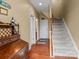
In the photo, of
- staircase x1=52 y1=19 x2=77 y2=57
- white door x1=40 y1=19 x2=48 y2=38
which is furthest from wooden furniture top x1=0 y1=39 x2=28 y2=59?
white door x1=40 y1=19 x2=48 y2=38

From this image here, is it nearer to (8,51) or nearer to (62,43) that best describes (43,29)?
(62,43)

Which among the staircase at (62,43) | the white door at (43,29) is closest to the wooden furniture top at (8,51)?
the staircase at (62,43)

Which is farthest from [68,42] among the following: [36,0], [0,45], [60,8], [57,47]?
[0,45]

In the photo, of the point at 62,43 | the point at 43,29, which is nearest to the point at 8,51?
the point at 62,43

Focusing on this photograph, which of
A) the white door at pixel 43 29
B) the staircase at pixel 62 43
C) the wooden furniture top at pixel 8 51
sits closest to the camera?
the wooden furniture top at pixel 8 51

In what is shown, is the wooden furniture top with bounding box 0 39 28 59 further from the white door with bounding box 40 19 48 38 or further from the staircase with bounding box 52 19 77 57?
the white door with bounding box 40 19 48 38

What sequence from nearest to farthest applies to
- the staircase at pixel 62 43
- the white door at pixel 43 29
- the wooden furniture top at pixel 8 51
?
the wooden furniture top at pixel 8 51 < the staircase at pixel 62 43 < the white door at pixel 43 29

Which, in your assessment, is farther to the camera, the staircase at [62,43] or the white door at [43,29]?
the white door at [43,29]

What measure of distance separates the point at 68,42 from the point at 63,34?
2.55ft

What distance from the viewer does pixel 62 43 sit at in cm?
579

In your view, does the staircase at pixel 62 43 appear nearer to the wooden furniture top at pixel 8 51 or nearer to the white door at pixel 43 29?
the wooden furniture top at pixel 8 51

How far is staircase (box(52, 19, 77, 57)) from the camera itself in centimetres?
516

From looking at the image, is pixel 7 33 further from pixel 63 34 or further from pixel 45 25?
pixel 45 25

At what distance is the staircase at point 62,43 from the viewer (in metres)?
5.16
